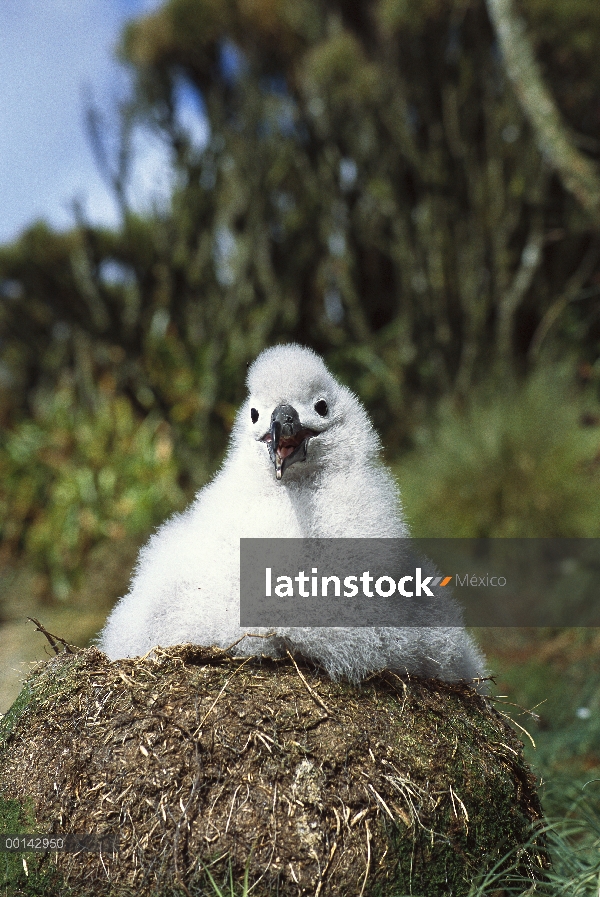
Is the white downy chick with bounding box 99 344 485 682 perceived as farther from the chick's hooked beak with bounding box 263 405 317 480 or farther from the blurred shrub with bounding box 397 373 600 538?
the blurred shrub with bounding box 397 373 600 538

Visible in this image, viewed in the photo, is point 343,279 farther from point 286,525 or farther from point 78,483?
point 286,525

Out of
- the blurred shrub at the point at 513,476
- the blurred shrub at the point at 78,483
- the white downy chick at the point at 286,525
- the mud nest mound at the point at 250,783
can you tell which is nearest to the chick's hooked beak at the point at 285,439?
the white downy chick at the point at 286,525

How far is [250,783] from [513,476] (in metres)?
6.85

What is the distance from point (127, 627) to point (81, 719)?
1.01ft

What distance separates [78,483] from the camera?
10391mm

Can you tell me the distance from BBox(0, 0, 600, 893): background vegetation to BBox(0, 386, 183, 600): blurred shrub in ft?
0.13

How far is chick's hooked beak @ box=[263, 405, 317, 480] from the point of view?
6.79ft

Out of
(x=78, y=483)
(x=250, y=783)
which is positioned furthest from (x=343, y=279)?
(x=250, y=783)

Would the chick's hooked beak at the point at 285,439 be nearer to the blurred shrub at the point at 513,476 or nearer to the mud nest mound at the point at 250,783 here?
the mud nest mound at the point at 250,783

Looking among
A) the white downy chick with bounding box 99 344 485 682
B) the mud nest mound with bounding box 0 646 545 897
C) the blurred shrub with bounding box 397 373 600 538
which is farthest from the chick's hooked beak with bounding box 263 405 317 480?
the blurred shrub with bounding box 397 373 600 538

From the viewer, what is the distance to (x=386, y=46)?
40.1 feet

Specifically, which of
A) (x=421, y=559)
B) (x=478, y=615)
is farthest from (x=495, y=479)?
(x=421, y=559)

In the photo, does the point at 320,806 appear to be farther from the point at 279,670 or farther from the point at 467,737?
the point at 467,737

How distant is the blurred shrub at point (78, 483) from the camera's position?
9.73 m
